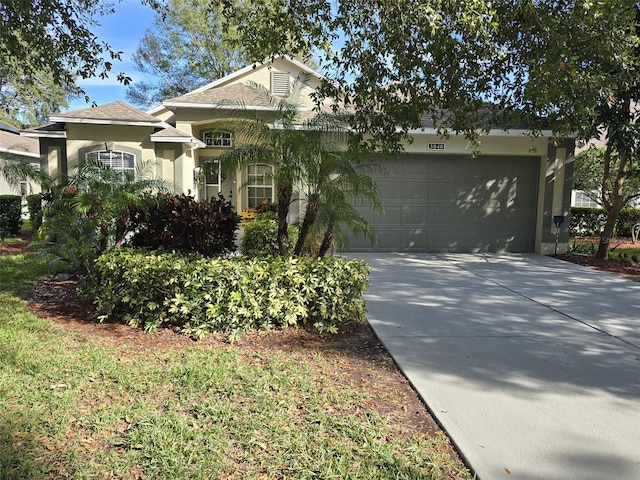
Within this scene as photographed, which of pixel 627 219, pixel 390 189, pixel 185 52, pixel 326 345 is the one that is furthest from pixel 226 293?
pixel 185 52

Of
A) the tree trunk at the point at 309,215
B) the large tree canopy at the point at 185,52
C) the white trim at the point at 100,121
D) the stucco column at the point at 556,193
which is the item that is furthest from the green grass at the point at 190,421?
the large tree canopy at the point at 185,52

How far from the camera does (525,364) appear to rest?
4.57 meters

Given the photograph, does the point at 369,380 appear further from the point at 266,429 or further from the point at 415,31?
the point at 415,31

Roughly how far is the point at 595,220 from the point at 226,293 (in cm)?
1486

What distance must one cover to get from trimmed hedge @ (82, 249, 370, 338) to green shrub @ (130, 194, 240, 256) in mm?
706

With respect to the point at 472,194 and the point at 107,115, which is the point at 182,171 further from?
the point at 472,194

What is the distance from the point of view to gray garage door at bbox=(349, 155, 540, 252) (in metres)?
11.9

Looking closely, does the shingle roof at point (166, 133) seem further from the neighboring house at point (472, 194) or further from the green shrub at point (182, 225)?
the green shrub at point (182, 225)

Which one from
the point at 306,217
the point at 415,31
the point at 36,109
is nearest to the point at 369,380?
the point at 306,217

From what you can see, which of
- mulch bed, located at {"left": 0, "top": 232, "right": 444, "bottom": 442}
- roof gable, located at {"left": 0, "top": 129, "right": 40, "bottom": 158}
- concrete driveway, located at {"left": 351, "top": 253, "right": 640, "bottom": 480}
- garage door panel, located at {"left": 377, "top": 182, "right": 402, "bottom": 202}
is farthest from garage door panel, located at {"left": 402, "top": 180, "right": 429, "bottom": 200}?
roof gable, located at {"left": 0, "top": 129, "right": 40, "bottom": 158}

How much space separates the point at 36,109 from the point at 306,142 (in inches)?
1381

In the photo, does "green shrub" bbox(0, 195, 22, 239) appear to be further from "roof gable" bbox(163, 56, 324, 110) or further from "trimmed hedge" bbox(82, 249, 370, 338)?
"trimmed hedge" bbox(82, 249, 370, 338)

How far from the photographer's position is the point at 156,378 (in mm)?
4051

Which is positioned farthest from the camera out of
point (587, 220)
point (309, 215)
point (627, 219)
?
point (587, 220)
